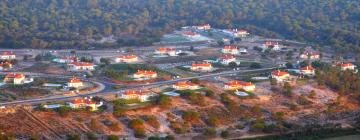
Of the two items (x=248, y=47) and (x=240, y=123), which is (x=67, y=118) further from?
(x=248, y=47)

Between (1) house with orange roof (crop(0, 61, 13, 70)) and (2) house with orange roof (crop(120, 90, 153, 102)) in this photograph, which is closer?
(2) house with orange roof (crop(120, 90, 153, 102))

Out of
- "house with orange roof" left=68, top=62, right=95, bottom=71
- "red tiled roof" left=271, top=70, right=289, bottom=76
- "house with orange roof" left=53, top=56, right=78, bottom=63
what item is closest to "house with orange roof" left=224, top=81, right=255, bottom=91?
"red tiled roof" left=271, top=70, right=289, bottom=76

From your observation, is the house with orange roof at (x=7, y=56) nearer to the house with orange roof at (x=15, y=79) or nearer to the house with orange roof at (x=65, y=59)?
the house with orange roof at (x=65, y=59)

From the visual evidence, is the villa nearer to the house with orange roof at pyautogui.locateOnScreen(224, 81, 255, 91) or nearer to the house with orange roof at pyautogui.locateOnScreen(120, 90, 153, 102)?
the house with orange roof at pyautogui.locateOnScreen(224, 81, 255, 91)

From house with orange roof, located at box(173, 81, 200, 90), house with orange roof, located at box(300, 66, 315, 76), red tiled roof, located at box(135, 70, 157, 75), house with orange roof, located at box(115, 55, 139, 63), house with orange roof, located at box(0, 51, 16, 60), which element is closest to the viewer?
house with orange roof, located at box(173, 81, 200, 90)

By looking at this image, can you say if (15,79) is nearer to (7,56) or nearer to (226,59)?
(7,56)

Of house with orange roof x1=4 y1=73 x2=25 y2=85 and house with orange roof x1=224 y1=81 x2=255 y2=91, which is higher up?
house with orange roof x1=4 y1=73 x2=25 y2=85

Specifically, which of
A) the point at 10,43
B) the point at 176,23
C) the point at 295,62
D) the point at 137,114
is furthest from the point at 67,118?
the point at 176,23

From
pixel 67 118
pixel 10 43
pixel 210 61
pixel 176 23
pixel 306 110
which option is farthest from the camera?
pixel 176 23

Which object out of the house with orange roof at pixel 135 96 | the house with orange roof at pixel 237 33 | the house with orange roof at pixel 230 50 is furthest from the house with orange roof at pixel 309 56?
the house with orange roof at pixel 135 96
